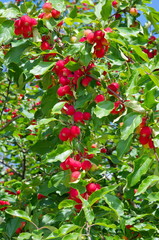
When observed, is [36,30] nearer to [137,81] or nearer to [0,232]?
[137,81]

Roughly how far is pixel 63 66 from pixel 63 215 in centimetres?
72

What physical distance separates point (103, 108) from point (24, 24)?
671mm

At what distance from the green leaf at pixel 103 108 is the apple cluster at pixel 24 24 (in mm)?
625

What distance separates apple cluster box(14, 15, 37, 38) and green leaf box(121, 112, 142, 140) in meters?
0.78

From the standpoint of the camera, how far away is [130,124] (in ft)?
4.37

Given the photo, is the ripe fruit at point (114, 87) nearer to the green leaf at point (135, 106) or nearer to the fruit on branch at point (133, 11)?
the green leaf at point (135, 106)

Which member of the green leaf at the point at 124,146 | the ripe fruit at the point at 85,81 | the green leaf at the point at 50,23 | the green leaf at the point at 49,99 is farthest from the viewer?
the green leaf at the point at 49,99

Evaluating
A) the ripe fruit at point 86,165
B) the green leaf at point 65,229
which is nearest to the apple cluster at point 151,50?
the ripe fruit at point 86,165

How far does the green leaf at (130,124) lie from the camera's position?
4.31 feet

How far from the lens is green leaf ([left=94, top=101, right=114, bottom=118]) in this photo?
1.41 meters

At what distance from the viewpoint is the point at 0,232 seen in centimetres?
183

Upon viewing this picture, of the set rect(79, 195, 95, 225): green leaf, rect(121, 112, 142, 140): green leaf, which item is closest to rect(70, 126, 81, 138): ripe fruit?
rect(121, 112, 142, 140): green leaf

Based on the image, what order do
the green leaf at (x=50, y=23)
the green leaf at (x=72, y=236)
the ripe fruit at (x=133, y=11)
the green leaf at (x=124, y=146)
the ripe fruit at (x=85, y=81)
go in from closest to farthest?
the green leaf at (x=72, y=236) → the green leaf at (x=124, y=146) → the ripe fruit at (x=85, y=81) → the green leaf at (x=50, y=23) → the ripe fruit at (x=133, y=11)

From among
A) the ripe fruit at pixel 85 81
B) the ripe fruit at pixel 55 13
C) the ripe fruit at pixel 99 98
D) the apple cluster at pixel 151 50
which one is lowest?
the apple cluster at pixel 151 50
